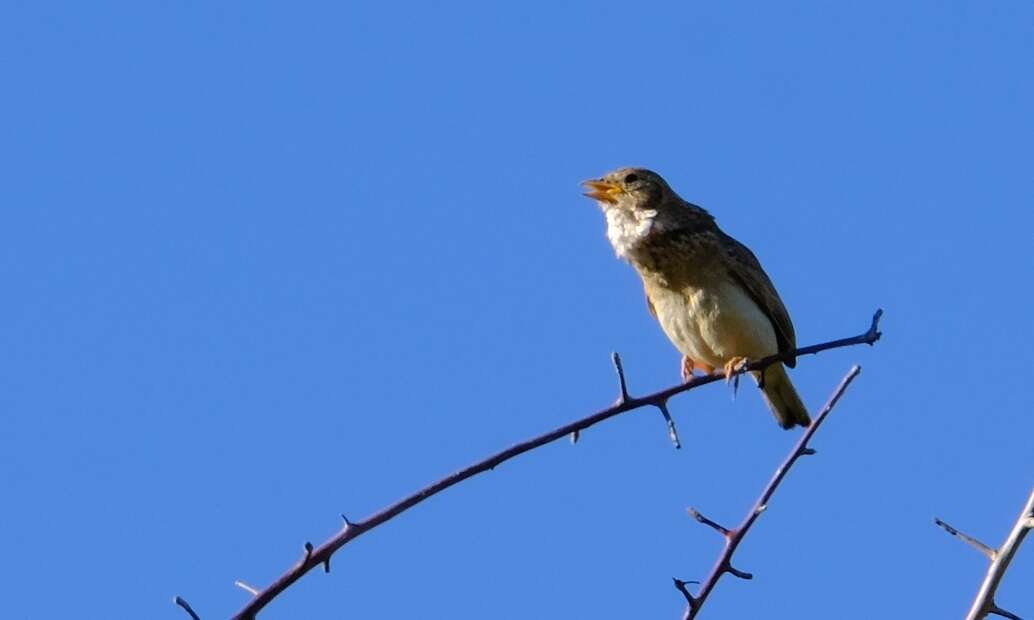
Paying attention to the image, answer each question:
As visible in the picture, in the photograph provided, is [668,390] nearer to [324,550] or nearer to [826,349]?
[826,349]

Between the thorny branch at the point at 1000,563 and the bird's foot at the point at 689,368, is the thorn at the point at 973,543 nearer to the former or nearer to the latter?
the thorny branch at the point at 1000,563

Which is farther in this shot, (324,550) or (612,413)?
(612,413)

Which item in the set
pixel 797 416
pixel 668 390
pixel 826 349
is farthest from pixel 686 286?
pixel 668 390

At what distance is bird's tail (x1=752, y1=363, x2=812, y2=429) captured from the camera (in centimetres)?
927

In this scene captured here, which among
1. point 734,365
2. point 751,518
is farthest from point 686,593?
point 734,365

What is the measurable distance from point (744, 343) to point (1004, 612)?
5.40 m

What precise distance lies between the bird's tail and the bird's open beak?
4.10ft

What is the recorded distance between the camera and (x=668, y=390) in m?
4.54

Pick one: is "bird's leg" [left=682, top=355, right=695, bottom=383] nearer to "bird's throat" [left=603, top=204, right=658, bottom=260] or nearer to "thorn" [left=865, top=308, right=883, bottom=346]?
"bird's throat" [left=603, top=204, right=658, bottom=260]

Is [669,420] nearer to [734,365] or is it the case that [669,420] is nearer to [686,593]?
[686,593]

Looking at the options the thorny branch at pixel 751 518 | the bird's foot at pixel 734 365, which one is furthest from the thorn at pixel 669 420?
the bird's foot at pixel 734 365

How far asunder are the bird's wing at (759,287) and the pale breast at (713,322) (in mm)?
72

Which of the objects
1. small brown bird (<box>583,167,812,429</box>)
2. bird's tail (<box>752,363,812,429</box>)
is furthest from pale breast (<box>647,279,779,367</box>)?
bird's tail (<box>752,363,812,429</box>)

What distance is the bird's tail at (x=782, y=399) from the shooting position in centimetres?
927
